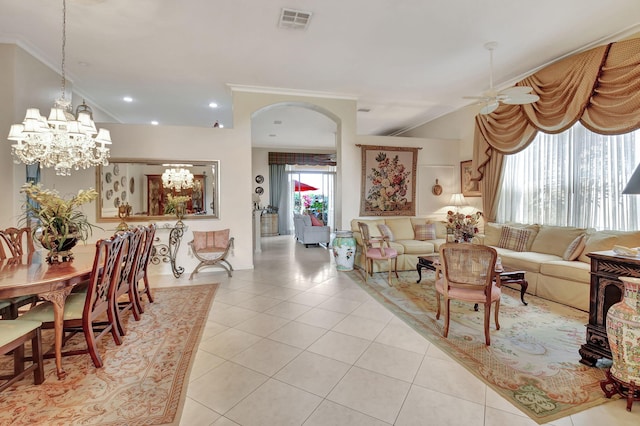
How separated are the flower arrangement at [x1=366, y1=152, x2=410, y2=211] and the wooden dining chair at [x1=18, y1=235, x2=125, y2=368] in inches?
176

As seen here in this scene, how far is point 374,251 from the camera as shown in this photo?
15.6 ft

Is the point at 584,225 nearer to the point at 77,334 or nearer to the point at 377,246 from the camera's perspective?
the point at 377,246

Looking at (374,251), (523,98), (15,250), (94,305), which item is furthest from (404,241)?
(15,250)

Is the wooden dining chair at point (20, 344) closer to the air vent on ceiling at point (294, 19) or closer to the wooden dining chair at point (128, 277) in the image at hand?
the wooden dining chair at point (128, 277)

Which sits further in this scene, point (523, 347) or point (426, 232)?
point (426, 232)

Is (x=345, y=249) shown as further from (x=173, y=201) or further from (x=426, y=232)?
(x=173, y=201)

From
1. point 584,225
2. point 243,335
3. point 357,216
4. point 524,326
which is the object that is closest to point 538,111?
point 584,225

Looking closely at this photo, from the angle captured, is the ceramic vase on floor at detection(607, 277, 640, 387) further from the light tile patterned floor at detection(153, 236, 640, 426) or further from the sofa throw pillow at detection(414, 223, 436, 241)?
the sofa throw pillow at detection(414, 223, 436, 241)

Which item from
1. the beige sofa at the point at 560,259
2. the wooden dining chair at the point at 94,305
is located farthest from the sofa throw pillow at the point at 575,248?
the wooden dining chair at the point at 94,305

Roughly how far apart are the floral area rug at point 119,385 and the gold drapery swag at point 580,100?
16.2ft

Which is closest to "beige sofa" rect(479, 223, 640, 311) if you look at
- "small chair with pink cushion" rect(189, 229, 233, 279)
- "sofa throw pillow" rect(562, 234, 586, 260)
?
"sofa throw pillow" rect(562, 234, 586, 260)

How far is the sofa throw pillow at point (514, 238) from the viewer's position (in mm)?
4484

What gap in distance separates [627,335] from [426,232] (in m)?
3.94

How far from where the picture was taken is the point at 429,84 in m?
4.99
